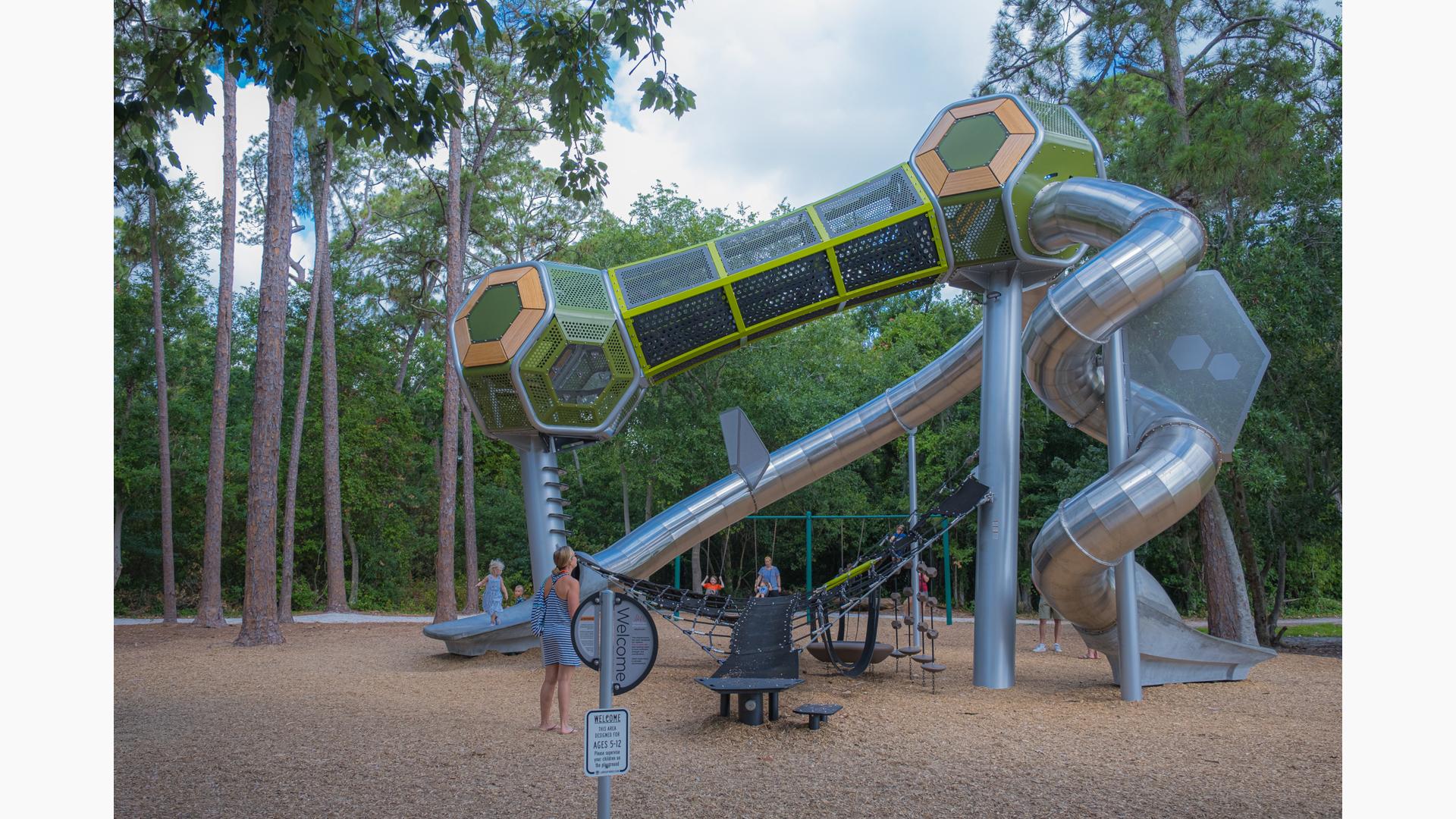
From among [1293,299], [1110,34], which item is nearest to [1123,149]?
[1110,34]

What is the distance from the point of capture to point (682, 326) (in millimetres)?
10031

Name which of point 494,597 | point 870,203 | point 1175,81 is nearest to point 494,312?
point 870,203

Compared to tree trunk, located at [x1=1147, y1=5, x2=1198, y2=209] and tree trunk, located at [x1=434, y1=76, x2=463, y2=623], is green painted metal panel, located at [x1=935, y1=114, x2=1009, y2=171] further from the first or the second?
tree trunk, located at [x1=434, y1=76, x2=463, y2=623]

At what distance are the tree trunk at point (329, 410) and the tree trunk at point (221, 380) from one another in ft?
11.4

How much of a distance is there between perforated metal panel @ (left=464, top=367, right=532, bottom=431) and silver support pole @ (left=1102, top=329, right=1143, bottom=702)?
18.6ft

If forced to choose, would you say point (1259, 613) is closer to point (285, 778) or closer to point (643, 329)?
point (643, 329)

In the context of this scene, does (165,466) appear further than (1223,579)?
Yes

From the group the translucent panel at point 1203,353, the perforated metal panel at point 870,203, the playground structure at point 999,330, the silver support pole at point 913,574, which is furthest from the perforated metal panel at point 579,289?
the translucent panel at point 1203,353

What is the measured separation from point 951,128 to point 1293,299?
7.44m

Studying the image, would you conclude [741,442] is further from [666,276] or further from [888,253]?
[888,253]

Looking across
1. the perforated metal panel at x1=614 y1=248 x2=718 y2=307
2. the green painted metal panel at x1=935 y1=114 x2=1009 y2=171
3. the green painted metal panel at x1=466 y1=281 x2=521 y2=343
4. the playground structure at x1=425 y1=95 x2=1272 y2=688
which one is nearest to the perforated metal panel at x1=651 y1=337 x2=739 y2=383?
the playground structure at x1=425 y1=95 x2=1272 y2=688

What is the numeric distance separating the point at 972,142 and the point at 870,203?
1.12 m

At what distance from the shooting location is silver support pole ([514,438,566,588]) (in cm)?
1018

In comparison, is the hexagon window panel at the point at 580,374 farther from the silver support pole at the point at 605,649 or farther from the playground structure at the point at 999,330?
the silver support pole at the point at 605,649
